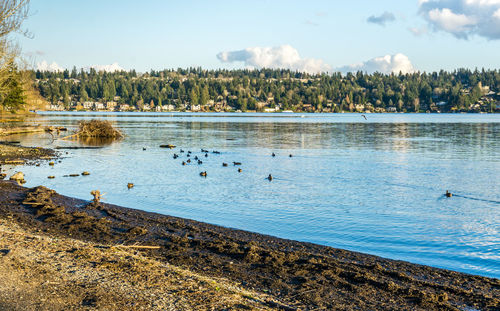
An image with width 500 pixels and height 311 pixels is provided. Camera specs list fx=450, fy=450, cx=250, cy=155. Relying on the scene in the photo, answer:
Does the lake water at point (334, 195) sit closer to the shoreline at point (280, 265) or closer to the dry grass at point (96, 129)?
the shoreline at point (280, 265)

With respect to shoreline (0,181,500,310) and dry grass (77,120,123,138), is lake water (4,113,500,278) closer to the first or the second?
shoreline (0,181,500,310)

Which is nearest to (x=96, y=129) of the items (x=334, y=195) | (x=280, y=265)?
(x=334, y=195)

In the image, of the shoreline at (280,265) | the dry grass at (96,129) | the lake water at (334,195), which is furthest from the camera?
the dry grass at (96,129)

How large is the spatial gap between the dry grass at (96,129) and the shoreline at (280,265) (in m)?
52.4

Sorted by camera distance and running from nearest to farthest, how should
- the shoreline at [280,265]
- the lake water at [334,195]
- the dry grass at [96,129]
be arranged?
the shoreline at [280,265]
the lake water at [334,195]
the dry grass at [96,129]

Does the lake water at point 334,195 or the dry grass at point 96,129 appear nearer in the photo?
the lake water at point 334,195

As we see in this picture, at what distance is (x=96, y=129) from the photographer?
233 feet

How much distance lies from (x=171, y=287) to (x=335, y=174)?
29.8m

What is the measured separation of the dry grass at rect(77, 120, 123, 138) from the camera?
7081 cm

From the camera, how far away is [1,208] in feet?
65.3

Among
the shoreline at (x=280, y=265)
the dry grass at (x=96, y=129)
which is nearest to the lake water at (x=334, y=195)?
the shoreline at (x=280, y=265)

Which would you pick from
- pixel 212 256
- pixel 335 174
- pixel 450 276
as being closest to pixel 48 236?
pixel 212 256

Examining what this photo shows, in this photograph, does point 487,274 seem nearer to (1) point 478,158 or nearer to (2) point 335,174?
(2) point 335,174

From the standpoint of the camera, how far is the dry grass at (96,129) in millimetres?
70812
